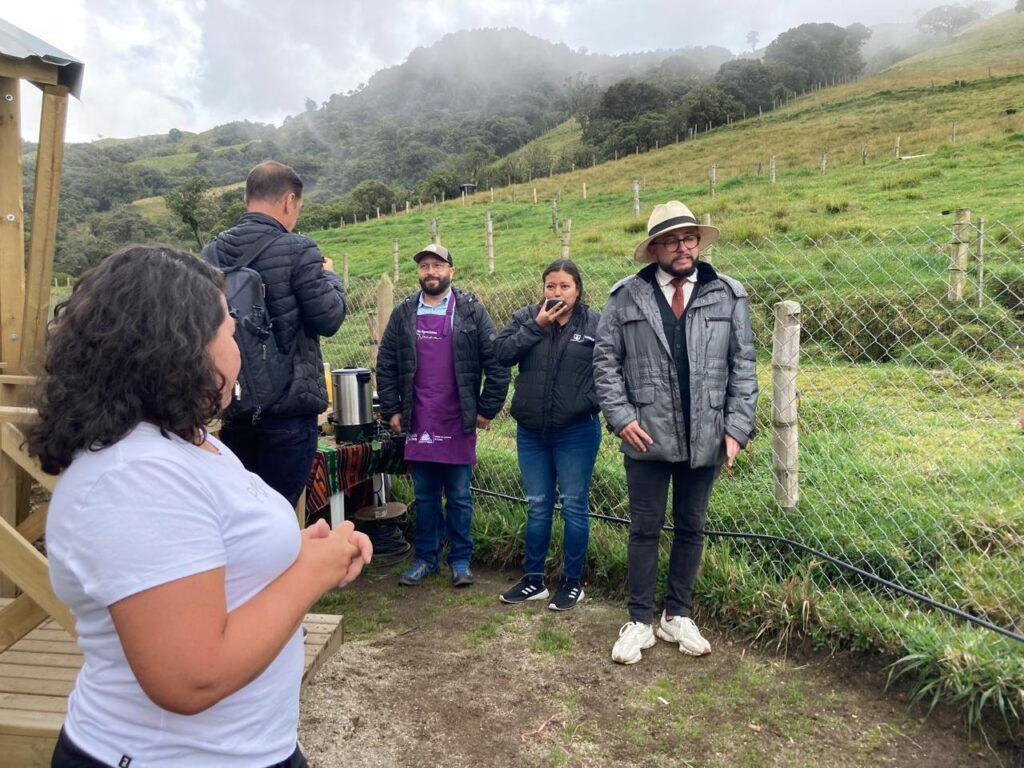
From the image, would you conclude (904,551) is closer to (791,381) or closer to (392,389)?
(791,381)

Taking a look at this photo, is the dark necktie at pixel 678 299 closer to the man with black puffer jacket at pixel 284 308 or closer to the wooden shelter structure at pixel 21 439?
the man with black puffer jacket at pixel 284 308

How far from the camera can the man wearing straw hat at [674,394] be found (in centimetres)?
319

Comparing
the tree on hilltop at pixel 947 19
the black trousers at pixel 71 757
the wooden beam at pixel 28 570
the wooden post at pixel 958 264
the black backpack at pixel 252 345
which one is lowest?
the black trousers at pixel 71 757

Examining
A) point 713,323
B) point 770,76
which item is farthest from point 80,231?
point 713,323

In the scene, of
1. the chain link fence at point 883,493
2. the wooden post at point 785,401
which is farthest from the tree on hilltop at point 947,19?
the wooden post at point 785,401

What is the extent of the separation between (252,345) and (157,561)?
7.02ft

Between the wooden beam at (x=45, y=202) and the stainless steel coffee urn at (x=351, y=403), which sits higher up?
the wooden beam at (x=45, y=202)

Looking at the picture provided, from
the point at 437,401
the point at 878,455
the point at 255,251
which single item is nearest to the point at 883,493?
the point at 878,455

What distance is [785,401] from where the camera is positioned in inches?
141

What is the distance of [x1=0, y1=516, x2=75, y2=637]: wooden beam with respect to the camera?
1849 mm

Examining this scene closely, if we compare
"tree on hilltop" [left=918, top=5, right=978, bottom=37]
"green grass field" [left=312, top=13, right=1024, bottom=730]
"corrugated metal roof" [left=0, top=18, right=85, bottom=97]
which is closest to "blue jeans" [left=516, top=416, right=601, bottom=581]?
"green grass field" [left=312, top=13, right=1024, bottom=730]

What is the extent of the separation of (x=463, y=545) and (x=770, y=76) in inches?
2512

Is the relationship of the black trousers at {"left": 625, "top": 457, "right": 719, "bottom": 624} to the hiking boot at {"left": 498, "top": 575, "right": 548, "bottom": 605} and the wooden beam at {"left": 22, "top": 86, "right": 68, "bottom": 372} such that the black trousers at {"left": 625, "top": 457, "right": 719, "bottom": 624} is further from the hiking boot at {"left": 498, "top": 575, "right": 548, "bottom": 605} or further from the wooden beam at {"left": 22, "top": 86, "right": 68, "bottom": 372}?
the wooden beam at {"left": 22, "top": 86, "right": 68, "bottom": 372}

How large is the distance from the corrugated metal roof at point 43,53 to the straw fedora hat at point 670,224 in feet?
7.48
